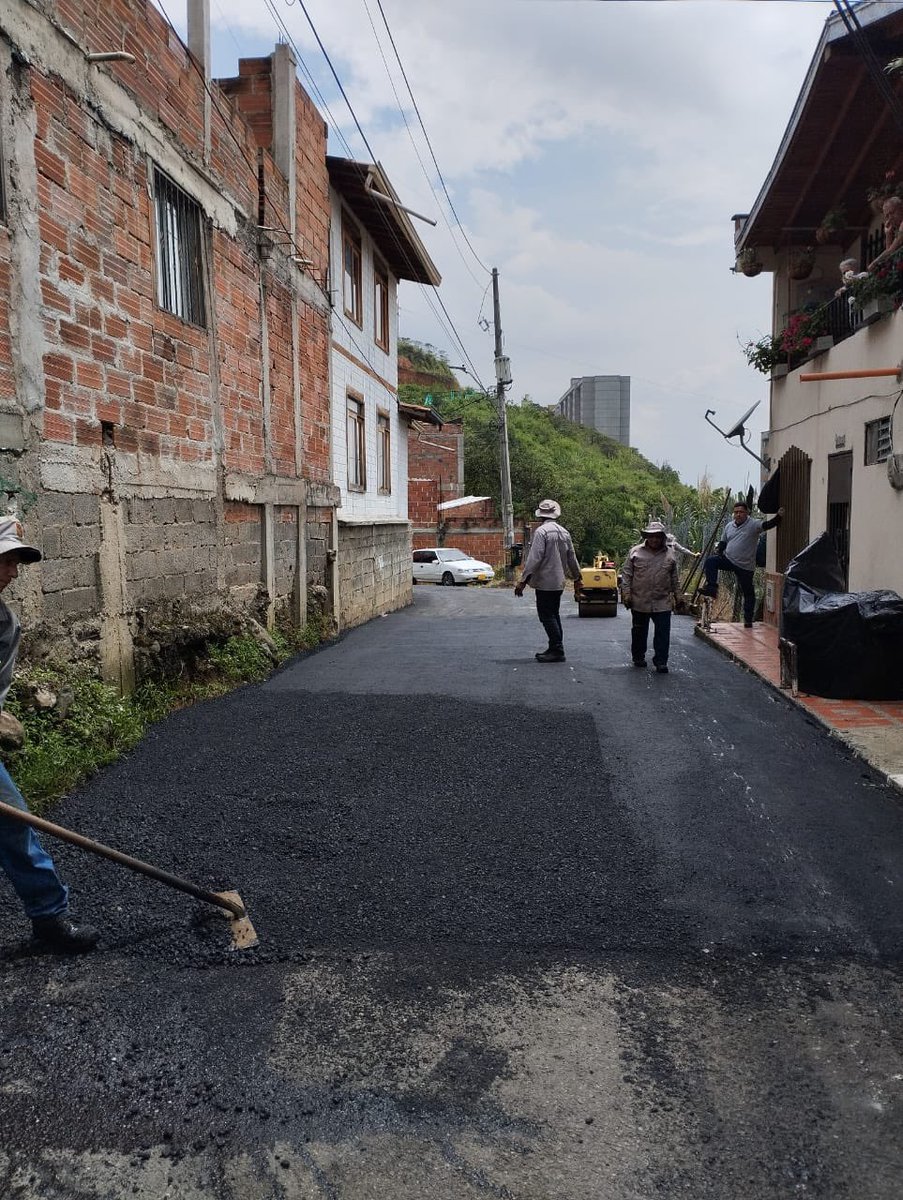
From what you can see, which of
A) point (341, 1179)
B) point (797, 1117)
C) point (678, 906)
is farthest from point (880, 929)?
point (341, 1179)

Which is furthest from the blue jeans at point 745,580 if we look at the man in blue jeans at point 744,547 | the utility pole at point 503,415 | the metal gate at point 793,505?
the utility pole at point 503,415

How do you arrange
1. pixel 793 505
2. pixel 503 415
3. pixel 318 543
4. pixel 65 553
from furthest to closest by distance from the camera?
1. pixel 503 415
2. pixel 318 543
3. pixel 793 505
4. pixel 65 553

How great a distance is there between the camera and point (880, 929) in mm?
3420

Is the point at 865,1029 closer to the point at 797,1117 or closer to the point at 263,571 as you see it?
the point at 797,1117

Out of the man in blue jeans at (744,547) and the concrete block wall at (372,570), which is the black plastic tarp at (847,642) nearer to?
the man in blue jeans at (744,547)

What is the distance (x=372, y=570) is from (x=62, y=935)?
40.1ft

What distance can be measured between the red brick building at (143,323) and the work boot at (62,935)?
2.78 meters

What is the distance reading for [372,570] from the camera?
15.3 meters

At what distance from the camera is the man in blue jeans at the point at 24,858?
316cm

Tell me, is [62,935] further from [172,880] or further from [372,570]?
[372,570]

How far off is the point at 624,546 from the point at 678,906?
35397 mm

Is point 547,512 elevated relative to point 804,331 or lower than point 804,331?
lower

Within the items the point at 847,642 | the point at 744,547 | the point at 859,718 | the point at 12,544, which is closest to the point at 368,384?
the point at 744,547

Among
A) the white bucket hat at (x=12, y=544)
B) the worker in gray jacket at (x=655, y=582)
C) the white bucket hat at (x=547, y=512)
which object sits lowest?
the worker in gray jacket at (x=655, y=582)
